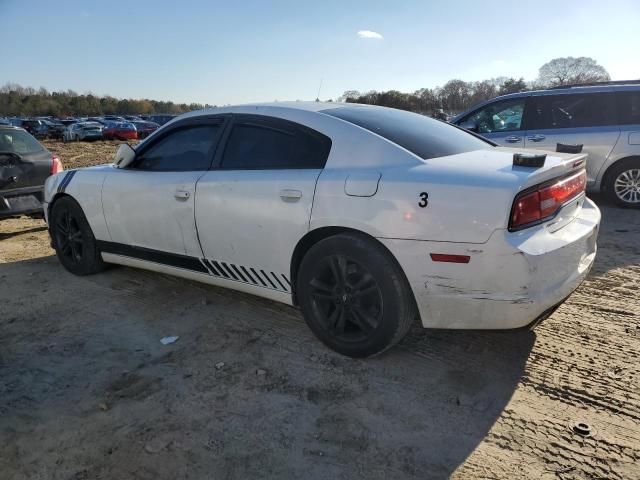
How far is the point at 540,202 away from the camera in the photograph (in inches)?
104

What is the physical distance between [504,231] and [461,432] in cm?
→ 100

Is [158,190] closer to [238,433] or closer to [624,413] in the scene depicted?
[238,433]

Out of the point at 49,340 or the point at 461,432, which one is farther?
the point at 49,340

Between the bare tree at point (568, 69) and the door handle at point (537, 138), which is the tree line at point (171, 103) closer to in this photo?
the bare tree at point (568, 69)

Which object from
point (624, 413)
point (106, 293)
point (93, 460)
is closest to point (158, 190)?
point (106, 293)

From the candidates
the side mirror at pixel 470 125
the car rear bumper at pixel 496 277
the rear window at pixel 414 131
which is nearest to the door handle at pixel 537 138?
the side mirror at pixel 470 125

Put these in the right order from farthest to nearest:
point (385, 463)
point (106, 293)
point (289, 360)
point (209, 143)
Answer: point (106, 293) < point (209, 143) < point (289, 360) < point (385, 463)

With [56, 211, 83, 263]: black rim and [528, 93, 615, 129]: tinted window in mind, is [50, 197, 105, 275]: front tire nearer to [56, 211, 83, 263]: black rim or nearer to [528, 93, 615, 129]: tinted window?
[56, 211, 83, 263]: black rim

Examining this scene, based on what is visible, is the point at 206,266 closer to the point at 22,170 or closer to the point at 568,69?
the point at 22,170

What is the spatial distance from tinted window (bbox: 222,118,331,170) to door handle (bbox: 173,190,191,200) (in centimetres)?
35

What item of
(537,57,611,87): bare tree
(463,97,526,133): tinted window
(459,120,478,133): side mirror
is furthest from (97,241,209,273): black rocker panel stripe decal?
(537,57,611,87): bare tree

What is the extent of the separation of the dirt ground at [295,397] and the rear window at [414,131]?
1249 mm

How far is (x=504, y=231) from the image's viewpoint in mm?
2471

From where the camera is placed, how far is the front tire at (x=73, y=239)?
4617mm
